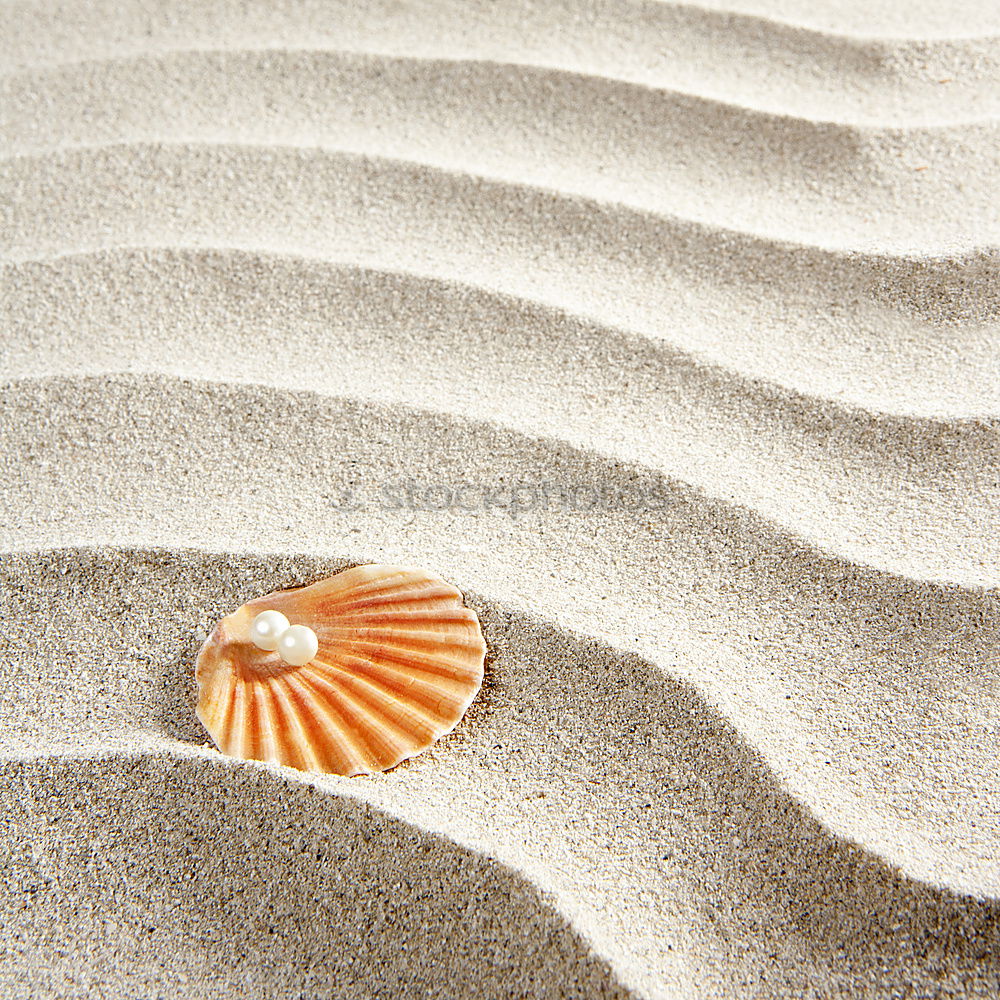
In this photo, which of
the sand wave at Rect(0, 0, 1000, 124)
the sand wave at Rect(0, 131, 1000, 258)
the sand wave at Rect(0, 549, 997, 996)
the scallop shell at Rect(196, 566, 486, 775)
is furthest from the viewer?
the sand wave at Rect(0, 0, 1000, 124)

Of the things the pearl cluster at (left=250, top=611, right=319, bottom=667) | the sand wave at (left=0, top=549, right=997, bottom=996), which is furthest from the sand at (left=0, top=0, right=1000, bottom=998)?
the pearl cluster at (left=250, top=611, right=319, bottom=667)

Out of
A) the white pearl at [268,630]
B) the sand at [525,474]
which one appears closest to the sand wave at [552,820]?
the sand at [525,474]

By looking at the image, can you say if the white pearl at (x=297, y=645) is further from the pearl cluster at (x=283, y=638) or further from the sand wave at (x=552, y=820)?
Result: the sand wave at (x=552, y=820)

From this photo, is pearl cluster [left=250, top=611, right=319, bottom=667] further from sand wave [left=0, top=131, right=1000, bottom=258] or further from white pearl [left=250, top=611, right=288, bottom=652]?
sand wave [left=0, top=131, right=1000, bottom=258]

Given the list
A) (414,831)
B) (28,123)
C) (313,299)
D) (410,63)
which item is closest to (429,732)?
(414,831)

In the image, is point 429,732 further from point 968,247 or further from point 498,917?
point 968,247

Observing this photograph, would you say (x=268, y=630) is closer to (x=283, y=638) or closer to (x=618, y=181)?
(x=283, y=638)
